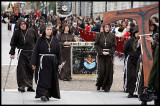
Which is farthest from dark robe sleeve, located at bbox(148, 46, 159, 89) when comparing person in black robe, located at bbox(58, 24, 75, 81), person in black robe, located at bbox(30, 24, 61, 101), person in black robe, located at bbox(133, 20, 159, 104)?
person in black robe, located at bbox(58, 24, 75, 81)

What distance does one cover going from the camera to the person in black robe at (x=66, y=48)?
600 inches

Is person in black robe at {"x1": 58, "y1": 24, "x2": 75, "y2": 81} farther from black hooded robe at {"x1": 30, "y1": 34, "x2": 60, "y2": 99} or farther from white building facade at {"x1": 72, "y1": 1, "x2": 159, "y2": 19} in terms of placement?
white building facade at {"x1": 72, "y1": 1, "x2": 159, "y2": 19}

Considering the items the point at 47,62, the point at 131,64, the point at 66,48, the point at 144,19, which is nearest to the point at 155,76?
the point at 144,19

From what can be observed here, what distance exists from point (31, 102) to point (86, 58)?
18.1 feet

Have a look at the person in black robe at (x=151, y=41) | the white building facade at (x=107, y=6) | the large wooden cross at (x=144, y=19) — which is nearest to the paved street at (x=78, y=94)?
the person in black robe at (x=151, y=41)

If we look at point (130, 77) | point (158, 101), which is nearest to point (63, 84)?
point (130, 77)

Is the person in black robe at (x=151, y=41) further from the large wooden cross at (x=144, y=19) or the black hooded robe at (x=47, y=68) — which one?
the black hooded robe at (x=47, y=68)

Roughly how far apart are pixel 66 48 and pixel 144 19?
5986 mm

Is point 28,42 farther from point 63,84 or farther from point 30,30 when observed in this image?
point 63,84

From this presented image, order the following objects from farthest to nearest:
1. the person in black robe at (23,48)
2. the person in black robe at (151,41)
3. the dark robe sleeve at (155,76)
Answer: the person in black robe at (23,48) → the person in black robe at (151,41) → the dark robe sleeve at (155,76)

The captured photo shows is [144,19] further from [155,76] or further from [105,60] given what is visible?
[105,60]

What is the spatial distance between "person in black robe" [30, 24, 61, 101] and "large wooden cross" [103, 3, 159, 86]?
55.0 inches

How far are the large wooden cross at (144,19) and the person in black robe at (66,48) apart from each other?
5.25m

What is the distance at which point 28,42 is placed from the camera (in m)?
12.2
